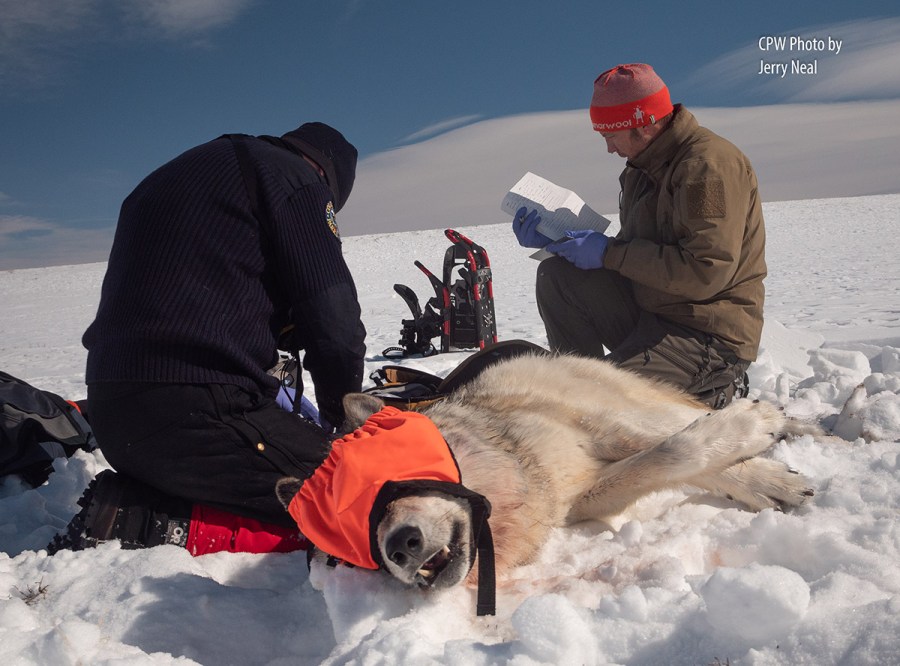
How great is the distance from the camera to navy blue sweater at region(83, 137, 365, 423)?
234cm

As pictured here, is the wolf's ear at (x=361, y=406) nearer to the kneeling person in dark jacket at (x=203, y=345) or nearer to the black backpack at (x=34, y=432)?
the kneeling person in dark jacket at (x=203, y=345)

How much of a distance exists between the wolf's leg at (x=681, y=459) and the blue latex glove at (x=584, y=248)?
1521mm

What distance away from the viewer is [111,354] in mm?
2379

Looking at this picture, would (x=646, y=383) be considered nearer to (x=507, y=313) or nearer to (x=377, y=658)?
(x=377, y=658)

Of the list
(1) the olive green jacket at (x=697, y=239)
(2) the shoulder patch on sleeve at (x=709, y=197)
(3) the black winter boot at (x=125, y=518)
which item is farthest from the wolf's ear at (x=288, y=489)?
(2) the shoulder patch on sleeve at (x=709, y=197)

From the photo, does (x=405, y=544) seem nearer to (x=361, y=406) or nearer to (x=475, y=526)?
(x=475, y=526)

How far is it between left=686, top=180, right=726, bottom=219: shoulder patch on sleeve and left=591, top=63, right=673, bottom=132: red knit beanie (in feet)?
1.65

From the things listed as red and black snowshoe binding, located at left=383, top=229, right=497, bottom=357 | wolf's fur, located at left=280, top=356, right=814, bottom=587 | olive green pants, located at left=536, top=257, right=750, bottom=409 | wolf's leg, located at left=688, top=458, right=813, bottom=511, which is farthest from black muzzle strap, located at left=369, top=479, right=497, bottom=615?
red and black snowshoe binding, located at left=383, top=229, right=497, bottom=357

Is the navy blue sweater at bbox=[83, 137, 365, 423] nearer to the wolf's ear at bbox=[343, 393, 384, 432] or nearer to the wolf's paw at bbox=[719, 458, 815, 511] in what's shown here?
the wolf's ear at bbox=[343, 393, 384, 432]

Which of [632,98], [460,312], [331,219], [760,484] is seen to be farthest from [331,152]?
[460,312]

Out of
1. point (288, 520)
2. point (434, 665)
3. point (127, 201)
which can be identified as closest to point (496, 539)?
point (434, 665)

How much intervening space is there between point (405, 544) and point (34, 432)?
8.63 ft

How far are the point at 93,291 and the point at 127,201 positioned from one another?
904 inches

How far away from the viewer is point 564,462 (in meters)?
2.44
